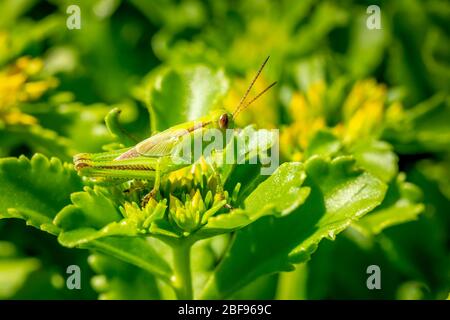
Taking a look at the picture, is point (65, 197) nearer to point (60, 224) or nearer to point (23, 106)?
point (60, 224)

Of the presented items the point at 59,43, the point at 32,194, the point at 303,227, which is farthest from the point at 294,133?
the point at 59,43

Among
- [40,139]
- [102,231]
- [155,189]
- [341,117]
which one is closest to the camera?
[102,231]


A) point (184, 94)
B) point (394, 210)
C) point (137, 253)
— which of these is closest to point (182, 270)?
point (137, 253)

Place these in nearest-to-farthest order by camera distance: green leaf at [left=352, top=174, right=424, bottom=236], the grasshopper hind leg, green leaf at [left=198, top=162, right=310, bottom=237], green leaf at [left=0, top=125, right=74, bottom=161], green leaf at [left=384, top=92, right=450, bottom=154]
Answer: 1. green leaf at [left=198, top=162, right=310, bottom=237]
2. the grasshopper hind leg
3. green leaf at [left=352, top=174, right=424, bottom=236]
4. green leaf at [left=0, top=125, right=74, bottom=161]
5. green leaf at [left=384, top=92, right=450, bottom=154]

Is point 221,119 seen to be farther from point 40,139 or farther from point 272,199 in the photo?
point 40,139

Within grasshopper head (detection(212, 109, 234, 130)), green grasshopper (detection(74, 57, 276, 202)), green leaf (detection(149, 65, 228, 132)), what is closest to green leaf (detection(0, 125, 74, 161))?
green leaf (detection(149, 65, 228, 132))

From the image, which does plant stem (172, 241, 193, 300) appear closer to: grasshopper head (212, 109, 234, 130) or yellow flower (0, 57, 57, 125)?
grasshopper head (212, 109, 234, 130)
